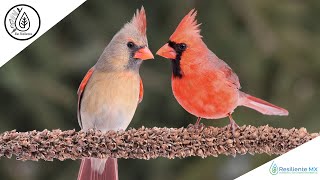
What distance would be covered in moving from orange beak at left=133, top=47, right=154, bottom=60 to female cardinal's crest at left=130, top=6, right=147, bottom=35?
0.04m

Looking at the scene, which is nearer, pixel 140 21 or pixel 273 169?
pixel 140 21

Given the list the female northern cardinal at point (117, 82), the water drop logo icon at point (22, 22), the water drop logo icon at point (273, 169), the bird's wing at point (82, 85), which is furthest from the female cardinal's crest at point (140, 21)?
the water drop logo icon at point (273, 169)

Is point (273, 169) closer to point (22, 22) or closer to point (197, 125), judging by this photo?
point (197, 125)

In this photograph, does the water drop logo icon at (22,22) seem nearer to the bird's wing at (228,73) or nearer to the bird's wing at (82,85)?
the bird's wing at (82,85)

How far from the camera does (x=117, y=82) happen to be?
2.07 m

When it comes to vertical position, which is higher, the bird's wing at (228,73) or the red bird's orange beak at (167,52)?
the red bird's orange beak at (167,52)

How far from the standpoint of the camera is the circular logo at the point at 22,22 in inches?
86.3

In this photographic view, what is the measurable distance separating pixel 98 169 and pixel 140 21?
371 millimetres

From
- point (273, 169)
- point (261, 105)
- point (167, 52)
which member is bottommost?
point (273, 169)

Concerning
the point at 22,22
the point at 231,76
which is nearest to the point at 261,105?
the point at 231,76

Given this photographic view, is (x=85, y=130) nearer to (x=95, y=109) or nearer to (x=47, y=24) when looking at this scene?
(x=95, y=109)

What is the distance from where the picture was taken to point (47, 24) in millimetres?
2211

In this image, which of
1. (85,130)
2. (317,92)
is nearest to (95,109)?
(85,130)

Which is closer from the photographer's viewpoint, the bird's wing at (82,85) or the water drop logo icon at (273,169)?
the bird's wing at (82,85)
